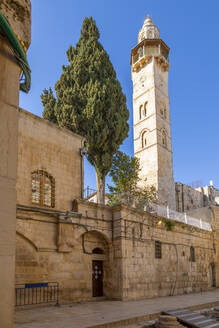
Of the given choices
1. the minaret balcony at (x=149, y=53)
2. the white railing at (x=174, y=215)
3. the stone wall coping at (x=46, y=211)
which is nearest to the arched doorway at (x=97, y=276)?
the stone wall coping at (x=46, y=211)

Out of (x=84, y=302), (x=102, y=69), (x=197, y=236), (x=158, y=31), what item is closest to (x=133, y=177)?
(x=197, y=236)

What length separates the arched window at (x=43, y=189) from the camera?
1224 cm

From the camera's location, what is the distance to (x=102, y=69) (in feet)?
68.5

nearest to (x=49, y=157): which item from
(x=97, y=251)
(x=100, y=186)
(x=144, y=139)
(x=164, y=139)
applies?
(x=97, y=251)

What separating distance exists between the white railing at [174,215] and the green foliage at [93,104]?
184 inches

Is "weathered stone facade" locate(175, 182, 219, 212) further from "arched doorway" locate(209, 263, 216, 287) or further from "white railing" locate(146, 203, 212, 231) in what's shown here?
"white railing" locate(146, 203, 212, 231)

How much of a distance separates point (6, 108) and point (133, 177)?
20147 millimetres

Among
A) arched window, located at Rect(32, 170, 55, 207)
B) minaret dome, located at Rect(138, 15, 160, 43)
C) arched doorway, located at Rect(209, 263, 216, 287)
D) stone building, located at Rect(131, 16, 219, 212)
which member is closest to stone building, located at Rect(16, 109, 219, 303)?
arched window, located at Rect(32, 170, 55, 207)

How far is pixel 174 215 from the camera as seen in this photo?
17953mm

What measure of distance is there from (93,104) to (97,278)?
10.8 meters

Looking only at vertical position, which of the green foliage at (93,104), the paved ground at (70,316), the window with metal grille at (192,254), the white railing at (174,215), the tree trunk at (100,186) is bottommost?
the paved ground at (70,316)

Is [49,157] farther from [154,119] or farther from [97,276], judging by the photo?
[154,119]

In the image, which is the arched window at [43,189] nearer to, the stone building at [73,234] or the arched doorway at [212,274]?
the stone building at [73,234]

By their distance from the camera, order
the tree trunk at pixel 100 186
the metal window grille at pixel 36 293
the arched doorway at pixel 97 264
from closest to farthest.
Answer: the metal window grille at pixel 36 293, the arched doorway at pixel 97 264, the tree trunk at pixel 100 186
